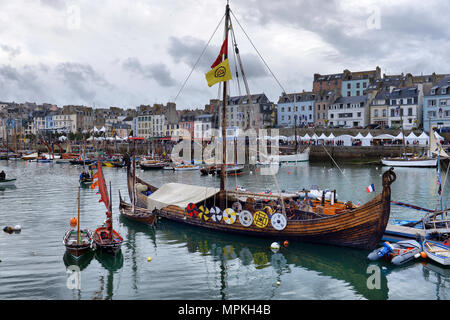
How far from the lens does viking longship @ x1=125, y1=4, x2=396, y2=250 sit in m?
17.5

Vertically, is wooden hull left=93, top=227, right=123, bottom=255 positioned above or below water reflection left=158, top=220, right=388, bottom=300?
above

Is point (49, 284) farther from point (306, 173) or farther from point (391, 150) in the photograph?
point (391, 150)

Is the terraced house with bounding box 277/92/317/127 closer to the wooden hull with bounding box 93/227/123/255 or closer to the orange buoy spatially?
the orange buoy

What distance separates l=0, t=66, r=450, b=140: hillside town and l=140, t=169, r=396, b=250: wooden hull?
148ft

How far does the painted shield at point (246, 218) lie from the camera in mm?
20266

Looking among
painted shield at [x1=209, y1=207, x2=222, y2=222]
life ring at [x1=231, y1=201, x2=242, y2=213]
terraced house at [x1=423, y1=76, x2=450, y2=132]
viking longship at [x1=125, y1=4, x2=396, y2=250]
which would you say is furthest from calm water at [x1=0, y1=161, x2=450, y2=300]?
terraced house at [x1=423, y1=76, x2=450, y2=132]

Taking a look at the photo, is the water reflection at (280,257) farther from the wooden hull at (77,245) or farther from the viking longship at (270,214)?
the wooden hull at (77,245)

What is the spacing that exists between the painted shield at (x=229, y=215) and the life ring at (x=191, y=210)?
221 centimetres

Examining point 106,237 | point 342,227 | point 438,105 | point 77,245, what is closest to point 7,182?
point 106,237

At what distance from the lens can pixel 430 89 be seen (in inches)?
3034

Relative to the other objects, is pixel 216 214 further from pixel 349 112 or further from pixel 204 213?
pixel 349 112
